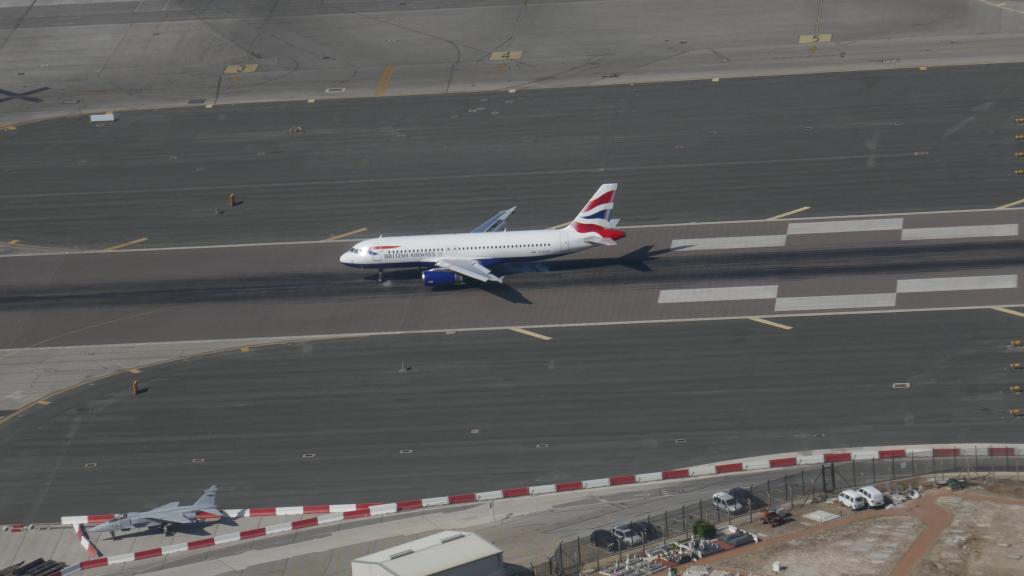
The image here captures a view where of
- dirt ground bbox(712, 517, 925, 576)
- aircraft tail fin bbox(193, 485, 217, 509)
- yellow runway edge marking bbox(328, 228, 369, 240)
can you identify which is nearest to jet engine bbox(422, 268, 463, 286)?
yellow runway edge marking bbox(328, 228, 369, 240)

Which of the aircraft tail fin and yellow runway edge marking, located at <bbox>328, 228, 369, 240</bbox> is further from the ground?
yellow runway edge marking, located at <bbox>328, 228, 369, 240</bbox>

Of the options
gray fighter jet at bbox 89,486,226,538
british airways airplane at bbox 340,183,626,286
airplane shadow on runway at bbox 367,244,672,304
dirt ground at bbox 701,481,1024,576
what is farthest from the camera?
airplane shadow on runway at bbox 367,244,672,304

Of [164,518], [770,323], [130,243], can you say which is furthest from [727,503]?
[130,243]

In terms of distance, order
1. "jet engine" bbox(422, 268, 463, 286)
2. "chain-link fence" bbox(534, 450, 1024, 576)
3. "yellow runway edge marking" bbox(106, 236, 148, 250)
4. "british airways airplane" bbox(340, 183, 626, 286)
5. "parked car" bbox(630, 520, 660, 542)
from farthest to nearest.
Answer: "yellow runway edge marking" bbox(106, 236, 148, 250) → "jet engine" bbox(422, 268, 463, 286) → "british airways airplane" bbox(340, 183, 626, 286) → "parked car" bbox(630, 520, 660, 542) → "chain-link fence" bbox(534, 450, 1024, 576)

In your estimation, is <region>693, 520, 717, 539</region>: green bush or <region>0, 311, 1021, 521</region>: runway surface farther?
<region>0, 311, 1021, 521</region>: runway surface

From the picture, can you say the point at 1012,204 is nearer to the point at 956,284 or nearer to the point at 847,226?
the point at 847,226

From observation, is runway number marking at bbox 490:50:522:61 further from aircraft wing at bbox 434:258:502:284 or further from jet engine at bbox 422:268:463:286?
jet engine at bbox 422:268:463:286

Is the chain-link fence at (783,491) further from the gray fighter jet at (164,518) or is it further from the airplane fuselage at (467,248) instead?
the airplane fuselage at (467,248)

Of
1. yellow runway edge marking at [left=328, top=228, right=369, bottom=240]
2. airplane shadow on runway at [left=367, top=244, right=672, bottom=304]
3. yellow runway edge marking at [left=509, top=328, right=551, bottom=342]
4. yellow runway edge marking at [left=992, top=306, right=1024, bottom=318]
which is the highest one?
yellow runway edge marking at [left=328, top=228, right=369, bottom=240]
